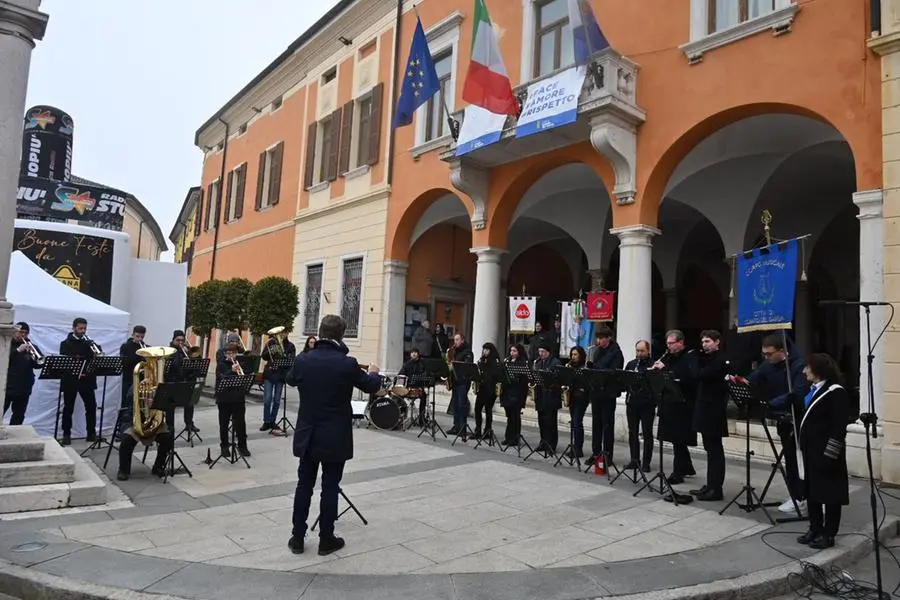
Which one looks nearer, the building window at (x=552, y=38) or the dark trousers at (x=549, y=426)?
the dark trousers at (x=549, y=426)

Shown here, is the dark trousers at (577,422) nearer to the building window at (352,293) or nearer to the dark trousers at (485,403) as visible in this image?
the dark trousers at (485,403)

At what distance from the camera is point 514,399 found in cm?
902

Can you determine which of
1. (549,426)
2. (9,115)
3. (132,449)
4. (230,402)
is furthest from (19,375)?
(549,426)

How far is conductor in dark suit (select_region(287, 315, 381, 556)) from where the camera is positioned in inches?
179

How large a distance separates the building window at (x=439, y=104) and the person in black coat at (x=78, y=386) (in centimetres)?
928

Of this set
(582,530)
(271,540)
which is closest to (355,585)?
(271,540)

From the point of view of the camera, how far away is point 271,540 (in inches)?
195

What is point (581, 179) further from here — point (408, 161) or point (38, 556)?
point (38, 556)

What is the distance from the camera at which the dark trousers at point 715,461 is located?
20.9 feet

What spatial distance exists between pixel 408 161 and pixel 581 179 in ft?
15.3

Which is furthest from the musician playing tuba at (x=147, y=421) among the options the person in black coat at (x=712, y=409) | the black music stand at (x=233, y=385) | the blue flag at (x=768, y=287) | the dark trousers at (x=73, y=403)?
the blue flag at (x=768, y=287)

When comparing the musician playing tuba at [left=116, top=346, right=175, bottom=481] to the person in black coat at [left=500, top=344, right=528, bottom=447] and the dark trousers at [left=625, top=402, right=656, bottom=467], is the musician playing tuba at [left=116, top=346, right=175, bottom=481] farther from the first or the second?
the dark trousers at [left=625, top=402, right=656, bottom=467]

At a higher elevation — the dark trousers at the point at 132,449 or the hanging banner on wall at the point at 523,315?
the hanging banner on wall at the point at 523,315

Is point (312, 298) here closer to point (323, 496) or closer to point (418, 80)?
point (418, 80)
